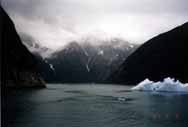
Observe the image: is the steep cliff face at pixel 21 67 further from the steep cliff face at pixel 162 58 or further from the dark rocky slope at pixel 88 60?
the steep cliff face at pixel 162 58

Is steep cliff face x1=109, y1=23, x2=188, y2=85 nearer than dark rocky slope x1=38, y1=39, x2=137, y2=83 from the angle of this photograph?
Yes

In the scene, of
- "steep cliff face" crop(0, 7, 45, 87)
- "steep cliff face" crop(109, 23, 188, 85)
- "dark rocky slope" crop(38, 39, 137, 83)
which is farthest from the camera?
"steep cliff face" crop(0, 7, 45, 87)

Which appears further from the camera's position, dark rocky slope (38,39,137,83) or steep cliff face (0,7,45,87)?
steep cliff face (0,7,45,87)

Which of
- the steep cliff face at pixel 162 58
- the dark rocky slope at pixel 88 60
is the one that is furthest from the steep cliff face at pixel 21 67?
the steep cliff face at pixel 162 58

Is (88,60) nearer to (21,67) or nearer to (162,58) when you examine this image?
(162,58)

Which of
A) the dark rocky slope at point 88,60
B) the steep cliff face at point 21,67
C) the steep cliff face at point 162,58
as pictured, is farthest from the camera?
the steep cliff face at point 21,67

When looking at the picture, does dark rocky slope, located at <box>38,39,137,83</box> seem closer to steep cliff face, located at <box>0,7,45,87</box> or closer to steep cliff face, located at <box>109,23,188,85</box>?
steep cliff face, located at <box>109,23,188,85</box>

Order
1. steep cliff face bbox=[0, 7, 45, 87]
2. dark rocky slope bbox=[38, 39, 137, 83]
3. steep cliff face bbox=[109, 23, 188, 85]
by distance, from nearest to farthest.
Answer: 1. steep cliff face bbox=[109, 23, 188, 85]
2. dark rocky slope bbox=[38, 39, 137, 83]
3. steep cliff face bbox=[0, 7, 45, 87]

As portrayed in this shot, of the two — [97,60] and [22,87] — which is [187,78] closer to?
[97,60]

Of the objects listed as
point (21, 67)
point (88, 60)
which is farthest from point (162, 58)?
point (21, 67)

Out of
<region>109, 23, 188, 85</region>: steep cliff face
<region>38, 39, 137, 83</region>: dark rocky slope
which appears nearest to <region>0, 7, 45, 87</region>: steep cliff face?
<region>38, 39, 137, 83</region>: dark rocky slope
